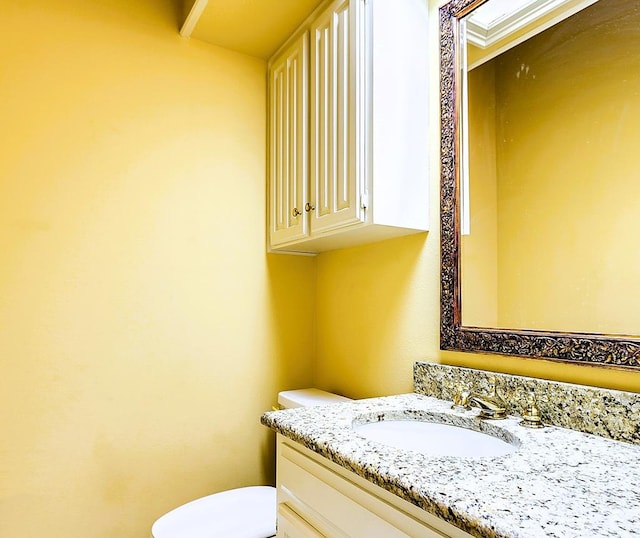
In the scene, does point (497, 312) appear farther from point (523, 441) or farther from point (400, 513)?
point (400, 513)

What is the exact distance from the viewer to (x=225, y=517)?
149cm

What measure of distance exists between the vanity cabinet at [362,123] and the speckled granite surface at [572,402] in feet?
1.74

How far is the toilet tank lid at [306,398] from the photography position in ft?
5.79

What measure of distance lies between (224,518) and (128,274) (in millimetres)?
921

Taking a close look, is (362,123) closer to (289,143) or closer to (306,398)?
(289,143)

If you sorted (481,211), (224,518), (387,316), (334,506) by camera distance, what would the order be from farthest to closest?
(387,316), (224,518), (481,211), (334,506)

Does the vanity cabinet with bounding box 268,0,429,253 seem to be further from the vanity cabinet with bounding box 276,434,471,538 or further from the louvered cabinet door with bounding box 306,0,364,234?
the vanity cabinet with bounding box 276,434,471,538

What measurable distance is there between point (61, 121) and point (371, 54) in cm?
112

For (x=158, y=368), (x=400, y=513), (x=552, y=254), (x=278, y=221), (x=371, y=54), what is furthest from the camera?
(x=278, y=221)

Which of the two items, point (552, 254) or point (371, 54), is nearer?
point (552, 254)

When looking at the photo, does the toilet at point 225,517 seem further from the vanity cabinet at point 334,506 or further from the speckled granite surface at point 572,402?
the speckled granite surface at point 572,402

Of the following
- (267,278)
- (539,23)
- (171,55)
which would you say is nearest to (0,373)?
(267,278)

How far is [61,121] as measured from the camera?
1622 millimetres

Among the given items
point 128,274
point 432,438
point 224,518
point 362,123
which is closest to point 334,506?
point 432,438
